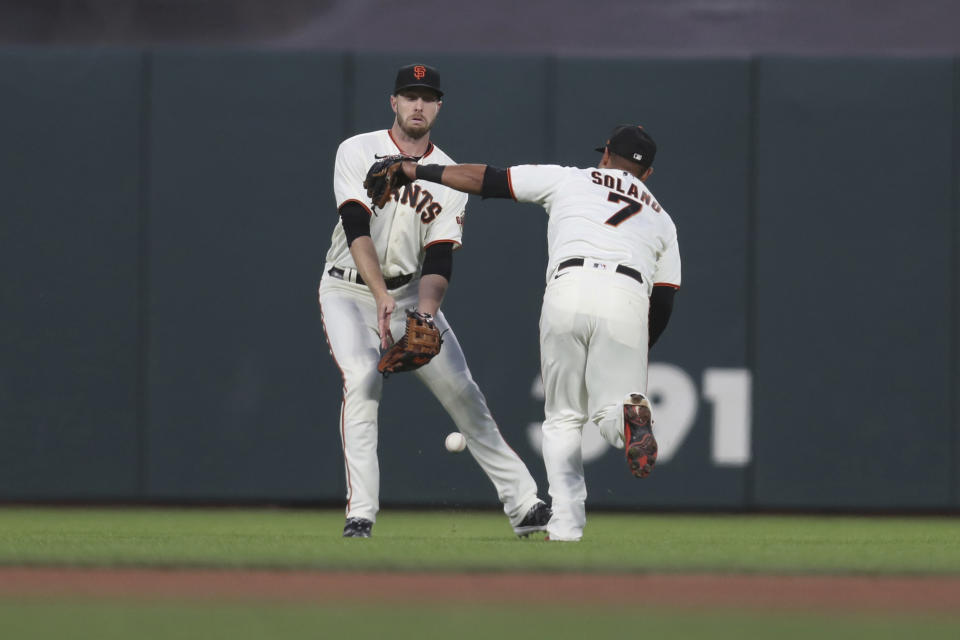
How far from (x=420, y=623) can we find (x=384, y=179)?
242 centimetres

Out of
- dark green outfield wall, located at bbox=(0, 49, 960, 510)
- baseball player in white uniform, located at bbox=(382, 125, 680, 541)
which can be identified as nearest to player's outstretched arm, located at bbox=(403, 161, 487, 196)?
baseball player in white uniform, located at bbox=(382, 125, 680, 541)

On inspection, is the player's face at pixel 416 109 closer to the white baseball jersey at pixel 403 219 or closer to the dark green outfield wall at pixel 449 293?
the white baseball jersey at pixel 403 219

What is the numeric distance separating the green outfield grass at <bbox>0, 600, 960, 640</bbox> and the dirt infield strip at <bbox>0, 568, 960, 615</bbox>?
0.51ft

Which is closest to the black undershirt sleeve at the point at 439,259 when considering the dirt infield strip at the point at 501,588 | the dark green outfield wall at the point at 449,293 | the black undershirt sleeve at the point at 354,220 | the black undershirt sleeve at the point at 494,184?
the black undershirt sleeve at the point at 354,220

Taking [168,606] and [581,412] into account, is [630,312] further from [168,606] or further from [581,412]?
[168,606]

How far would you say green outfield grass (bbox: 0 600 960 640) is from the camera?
2.77 metres

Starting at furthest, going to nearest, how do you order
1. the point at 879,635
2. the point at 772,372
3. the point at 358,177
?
the point at 772,372
the point at 358,177
the point at 879,635

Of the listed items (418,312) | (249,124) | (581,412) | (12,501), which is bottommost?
(12,501)

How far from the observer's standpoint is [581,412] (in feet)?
16.4

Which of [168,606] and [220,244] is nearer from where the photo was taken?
[168,606]

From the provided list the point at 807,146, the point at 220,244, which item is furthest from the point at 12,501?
the point at 807,146

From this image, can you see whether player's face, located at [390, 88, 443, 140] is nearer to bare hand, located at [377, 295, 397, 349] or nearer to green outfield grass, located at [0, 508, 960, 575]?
bare hand, located at [377, 295, 397, 349]

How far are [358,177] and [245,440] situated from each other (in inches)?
99.3

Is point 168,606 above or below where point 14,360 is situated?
below
